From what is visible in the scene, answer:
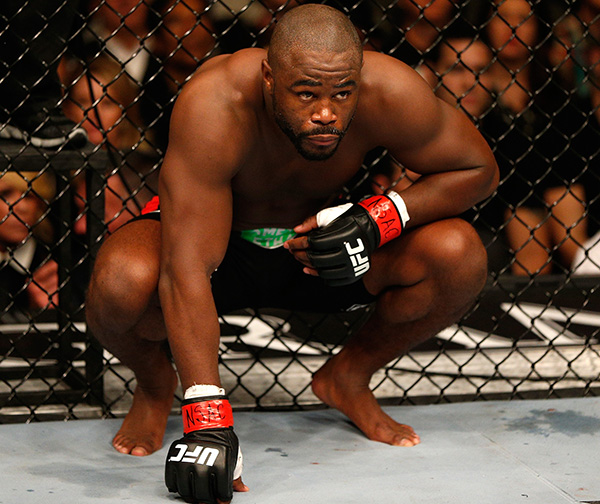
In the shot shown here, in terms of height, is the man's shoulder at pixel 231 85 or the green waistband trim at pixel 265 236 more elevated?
the man's shoulder at pixel 231 85

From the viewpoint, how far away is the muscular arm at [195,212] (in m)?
1.71


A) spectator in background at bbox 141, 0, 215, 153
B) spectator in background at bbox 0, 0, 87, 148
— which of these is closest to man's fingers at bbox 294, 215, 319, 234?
spectator in background at bbox 0, 0, 87, 148

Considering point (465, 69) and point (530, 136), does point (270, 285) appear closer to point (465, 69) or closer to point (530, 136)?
point (465, 69)

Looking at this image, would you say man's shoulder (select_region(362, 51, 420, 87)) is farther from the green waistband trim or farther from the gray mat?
the gray mat

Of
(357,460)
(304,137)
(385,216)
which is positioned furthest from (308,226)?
(357,460)

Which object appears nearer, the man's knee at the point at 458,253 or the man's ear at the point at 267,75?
the man's ear at the point at 267,75

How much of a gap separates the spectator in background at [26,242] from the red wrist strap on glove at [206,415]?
138 cm

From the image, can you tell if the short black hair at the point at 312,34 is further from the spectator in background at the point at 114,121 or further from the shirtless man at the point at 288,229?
the spectator in background at the point at 114,121

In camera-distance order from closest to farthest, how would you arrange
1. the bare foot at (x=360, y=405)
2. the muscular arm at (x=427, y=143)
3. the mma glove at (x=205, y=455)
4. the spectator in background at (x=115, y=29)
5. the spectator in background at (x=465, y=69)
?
the mma glove at (x=205, y=455) → the muscular arm at (x=427, y=143) → the bare foot at (x=360, y=405) → the spectator in background at (x=115, y=29) → the spectator in background at (x=465, y=69)

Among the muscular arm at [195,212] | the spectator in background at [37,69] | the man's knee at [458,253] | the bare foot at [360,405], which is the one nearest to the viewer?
the muscular arm at [195,212]

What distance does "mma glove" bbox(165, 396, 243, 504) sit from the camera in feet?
5.25

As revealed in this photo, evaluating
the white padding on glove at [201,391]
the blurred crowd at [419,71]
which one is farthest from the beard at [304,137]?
the blurred crowd at [419,71]

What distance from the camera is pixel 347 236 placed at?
184 cm

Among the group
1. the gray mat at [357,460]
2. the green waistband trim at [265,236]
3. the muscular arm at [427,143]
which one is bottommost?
the gray mat at [357,460]
